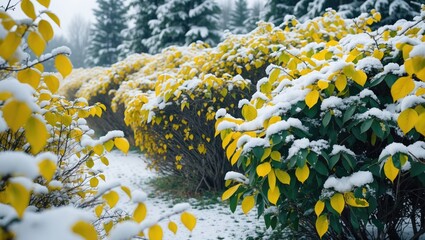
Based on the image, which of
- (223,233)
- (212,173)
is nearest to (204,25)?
(212,173)

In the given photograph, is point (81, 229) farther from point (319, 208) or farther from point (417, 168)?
point (417, 168)

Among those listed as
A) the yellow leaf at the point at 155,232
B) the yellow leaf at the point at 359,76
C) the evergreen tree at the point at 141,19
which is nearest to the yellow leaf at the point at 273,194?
the yellow leaf at the point at 359,76

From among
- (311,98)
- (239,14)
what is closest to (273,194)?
(311,98)

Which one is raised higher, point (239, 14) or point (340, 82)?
point (340, 82)

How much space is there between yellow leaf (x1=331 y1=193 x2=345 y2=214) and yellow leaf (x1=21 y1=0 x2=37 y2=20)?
5.15ft

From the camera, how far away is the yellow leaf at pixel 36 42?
3.04 ft

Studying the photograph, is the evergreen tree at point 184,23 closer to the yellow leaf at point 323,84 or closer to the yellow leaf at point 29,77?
the yellow leaf at point 323,84

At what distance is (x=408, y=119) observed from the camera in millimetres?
1226

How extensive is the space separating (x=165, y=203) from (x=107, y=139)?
265 cm

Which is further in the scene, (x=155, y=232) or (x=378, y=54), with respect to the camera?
(x=378, y=54)

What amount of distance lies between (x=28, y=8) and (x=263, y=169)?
1259 mm

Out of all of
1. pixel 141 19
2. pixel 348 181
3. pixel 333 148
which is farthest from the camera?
pixel 141 19

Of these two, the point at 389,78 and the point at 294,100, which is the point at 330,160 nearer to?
the point at 294,100

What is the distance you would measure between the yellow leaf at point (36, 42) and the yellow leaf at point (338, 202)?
150 cm
